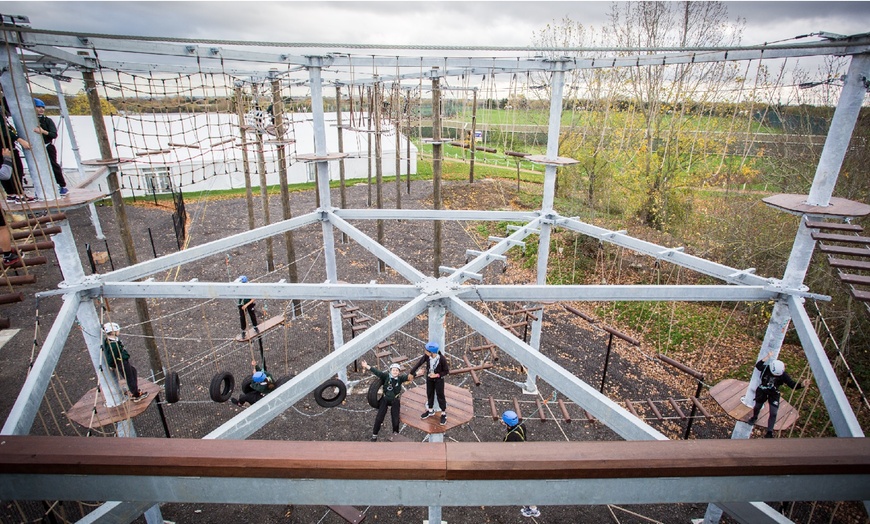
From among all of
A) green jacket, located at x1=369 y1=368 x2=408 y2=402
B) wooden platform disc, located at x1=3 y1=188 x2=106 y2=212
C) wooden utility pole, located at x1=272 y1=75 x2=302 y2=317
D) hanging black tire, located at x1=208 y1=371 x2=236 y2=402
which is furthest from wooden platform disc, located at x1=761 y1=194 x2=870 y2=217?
wooden utility pole, located at x1=272 y1=75 x2=302 y2=317

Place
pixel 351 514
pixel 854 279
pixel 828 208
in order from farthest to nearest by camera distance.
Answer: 1. pixel 351 514
2. pixel 828 208
3. pixel 854 279

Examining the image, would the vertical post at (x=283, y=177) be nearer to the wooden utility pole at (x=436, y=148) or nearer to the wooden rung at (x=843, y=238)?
the wooden utility pole at (x=436, y=148)

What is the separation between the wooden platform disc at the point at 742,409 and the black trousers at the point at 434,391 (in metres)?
4.18

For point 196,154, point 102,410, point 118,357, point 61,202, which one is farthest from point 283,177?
point 196,154

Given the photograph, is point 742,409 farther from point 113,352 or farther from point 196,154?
point 196,154

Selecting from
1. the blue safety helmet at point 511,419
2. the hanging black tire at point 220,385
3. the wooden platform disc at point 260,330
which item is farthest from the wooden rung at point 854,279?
the wooden platform disc at point 260,330

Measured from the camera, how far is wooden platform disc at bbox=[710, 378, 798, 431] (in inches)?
258

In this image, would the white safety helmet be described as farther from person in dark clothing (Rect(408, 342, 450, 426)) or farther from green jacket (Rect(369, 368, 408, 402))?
green jacket (Rect(369, 368, 408, 402))

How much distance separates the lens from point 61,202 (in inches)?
202

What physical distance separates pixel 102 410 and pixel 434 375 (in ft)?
16.6

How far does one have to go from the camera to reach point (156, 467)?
1.36 m

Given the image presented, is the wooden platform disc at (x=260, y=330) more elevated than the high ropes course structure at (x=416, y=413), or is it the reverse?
the high ropes course structure at (x=416, y=413)

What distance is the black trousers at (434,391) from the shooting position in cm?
621

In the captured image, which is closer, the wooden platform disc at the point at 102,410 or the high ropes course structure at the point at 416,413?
the high ropes course structure at the point at 416,413
